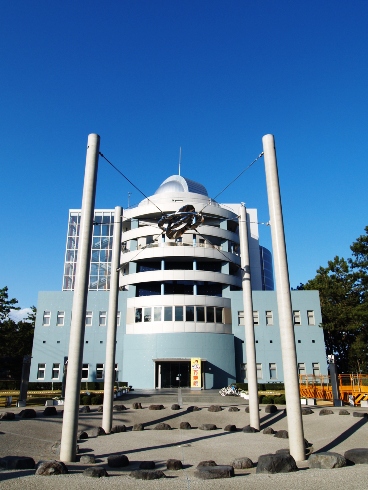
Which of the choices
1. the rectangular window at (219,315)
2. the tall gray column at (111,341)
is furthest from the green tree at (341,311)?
the tall gray column at (111,341)

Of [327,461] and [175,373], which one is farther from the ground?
[175,373]

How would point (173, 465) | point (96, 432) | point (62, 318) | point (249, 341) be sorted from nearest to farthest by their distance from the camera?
point (173, 465)
point (96, 432)
point (249, 341)
point (62, 318)

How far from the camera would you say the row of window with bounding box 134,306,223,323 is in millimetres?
45106

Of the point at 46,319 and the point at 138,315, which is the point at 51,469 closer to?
the point at 138,315

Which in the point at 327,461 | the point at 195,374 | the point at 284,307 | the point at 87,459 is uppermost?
the point at 284,307

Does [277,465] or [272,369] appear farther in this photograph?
[272,369]

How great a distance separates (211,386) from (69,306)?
20.9 meters

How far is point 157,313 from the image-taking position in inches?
1800

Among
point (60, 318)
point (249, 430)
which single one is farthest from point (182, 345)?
point (249, 430)

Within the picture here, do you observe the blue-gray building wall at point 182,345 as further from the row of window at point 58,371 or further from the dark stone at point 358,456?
the dark stone at point 358,456

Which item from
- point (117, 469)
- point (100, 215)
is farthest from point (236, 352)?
point (100, 215)

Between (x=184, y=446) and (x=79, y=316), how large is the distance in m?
6.65

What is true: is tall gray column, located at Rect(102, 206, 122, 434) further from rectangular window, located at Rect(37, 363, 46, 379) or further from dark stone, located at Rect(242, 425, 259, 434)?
rectangular window, located at Rect(37, 363, 46, 379)

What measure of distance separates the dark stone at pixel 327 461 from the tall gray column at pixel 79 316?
23.0ft
